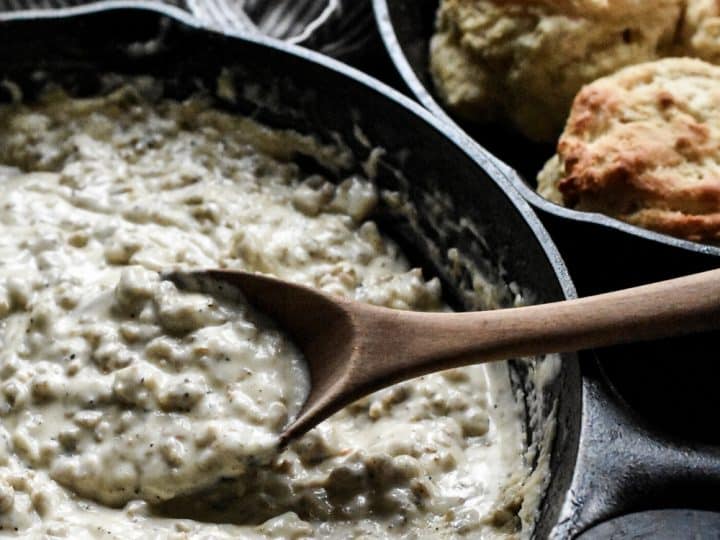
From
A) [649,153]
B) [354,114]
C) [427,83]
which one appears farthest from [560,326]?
[427,83]

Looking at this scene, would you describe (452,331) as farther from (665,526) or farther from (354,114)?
(354,114)

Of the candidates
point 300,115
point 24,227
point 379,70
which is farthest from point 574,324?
point 379,70

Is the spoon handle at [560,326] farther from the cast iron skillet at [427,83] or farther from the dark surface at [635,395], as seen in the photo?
the cast iron skillet at [427,83]

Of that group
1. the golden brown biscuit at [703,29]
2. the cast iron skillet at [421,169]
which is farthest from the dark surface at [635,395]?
the golden brown biscuit at [703,29]

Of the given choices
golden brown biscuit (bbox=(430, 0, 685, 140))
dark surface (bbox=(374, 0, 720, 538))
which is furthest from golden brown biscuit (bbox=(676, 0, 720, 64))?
dark surface (bbox=(374, 0, 720, 538))

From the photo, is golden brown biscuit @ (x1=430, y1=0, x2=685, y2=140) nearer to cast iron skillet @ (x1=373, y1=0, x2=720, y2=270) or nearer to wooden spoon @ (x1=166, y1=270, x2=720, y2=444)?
cast iron skillet @ (x1=373, y1=0, x2=720, y2=270)

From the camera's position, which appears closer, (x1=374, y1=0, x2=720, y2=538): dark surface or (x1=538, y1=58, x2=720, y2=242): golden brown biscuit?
(x1=374, y1=0, x2=720, y2=538): dark surface
